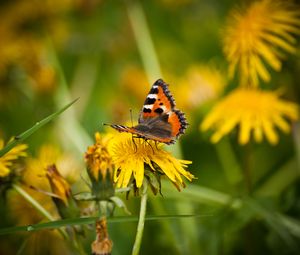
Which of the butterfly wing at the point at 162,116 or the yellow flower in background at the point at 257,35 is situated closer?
the butterfly wing at the point at 162,116

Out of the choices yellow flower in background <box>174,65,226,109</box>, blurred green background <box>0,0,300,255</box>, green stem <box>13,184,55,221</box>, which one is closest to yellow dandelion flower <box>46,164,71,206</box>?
green stem <box>13,184,55,221</box>

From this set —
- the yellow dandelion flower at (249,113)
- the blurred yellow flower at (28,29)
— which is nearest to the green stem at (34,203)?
the yellow dandelion flower at (249,113)

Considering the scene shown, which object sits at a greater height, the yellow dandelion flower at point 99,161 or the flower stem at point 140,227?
the yellow dandelion flower at point 99,161

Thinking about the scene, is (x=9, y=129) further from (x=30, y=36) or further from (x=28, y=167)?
(x=28, y=167)

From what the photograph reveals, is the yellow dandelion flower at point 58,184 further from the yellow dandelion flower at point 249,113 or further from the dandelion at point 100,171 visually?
the yellow dandelion flower at point 249,113

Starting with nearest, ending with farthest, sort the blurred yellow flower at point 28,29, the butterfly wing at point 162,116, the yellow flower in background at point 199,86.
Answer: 1. the butterfly wing at point 162,116
2. the yellow flower in background at point 199,86
3. the blurred yellow flower at point 28,29

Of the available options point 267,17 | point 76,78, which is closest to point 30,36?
point 76,78

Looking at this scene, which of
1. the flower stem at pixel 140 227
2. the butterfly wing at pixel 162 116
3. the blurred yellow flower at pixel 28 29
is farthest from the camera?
the blurred yellow flower at pixel 28 29
